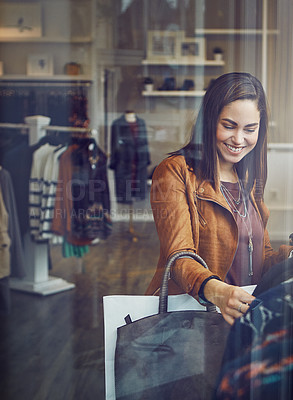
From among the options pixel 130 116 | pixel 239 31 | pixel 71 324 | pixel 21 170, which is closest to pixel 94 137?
pixel 130 116

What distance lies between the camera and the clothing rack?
1.77 meters

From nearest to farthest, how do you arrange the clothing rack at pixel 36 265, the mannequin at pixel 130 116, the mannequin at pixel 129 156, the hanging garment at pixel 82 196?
the mannequin at pixel 129 156
the mannequin at pixel 130 116
the hanging garment at pixel 82 196
the clothing rack at pixel 36 265

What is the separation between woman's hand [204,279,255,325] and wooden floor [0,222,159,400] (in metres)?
0.19

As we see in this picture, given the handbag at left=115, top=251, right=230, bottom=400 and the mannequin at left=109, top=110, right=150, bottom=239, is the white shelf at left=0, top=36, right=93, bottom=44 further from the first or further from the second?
the handbag at left=115, top=251, right=230, bottom=400

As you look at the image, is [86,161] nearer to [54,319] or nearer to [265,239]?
[54,319]

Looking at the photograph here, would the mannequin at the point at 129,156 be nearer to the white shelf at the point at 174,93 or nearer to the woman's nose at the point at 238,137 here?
the white shelf at the point at 174,93

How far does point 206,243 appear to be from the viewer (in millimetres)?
974

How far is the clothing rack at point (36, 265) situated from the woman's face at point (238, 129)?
37.1 inches

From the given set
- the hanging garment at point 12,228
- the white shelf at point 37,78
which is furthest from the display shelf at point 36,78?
the hanging garment at point 12,228

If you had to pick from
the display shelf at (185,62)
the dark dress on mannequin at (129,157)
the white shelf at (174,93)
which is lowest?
the dark dress on mannequin at (129,157)

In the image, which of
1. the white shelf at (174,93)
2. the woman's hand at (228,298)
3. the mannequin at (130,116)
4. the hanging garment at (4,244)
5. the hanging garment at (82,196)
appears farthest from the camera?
the hanging garment at (4,244)

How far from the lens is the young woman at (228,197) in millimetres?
959

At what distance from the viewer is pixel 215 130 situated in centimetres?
97

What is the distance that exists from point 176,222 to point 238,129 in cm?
23
